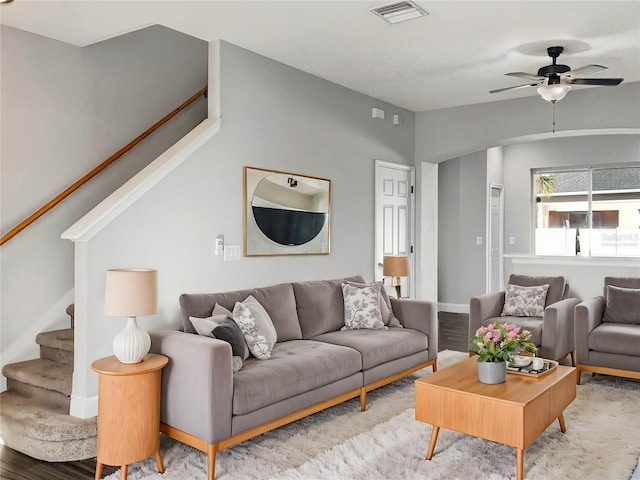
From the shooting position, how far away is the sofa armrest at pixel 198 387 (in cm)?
288

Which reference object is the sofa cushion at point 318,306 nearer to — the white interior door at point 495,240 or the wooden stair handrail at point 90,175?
the wooden stair handrail at point 90,175

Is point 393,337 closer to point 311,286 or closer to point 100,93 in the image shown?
point 311,286

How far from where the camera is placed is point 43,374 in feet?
12.3

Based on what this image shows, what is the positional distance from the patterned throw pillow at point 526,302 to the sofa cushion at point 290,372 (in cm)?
223

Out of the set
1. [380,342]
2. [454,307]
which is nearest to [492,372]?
[380,342]

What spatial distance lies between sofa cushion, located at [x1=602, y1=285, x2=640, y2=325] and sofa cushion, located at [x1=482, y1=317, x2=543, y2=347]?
609 millimetres

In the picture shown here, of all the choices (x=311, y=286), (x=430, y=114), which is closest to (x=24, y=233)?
(x=311, y=286)

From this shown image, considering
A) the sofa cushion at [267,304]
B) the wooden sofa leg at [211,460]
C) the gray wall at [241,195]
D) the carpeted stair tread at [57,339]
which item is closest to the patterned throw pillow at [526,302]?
the gray wall at [241,195]

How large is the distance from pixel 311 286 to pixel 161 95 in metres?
2.35

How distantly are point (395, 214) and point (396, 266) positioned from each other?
130 cm

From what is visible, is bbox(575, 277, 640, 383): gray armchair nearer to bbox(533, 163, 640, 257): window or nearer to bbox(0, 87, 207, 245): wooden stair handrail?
bbox(533, 163, 640, 257): window

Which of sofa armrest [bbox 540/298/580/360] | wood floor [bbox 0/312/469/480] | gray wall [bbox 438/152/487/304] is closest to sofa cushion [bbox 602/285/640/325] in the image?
sofa armrest [bbox 540/298/580/360]

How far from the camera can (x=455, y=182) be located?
860cm

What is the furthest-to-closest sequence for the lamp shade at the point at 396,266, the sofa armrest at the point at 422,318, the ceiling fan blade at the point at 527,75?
the lamp shade at the point at 396,266 < the sofa armrest at the point at 422,318 < the ceiling fan blade at the point at 527,75
